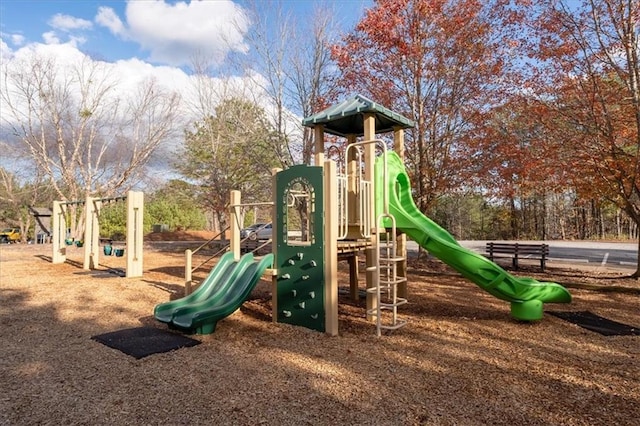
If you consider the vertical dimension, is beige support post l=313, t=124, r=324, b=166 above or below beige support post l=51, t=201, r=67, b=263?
above

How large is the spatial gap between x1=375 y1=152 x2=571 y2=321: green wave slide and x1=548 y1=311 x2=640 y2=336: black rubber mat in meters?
0.31

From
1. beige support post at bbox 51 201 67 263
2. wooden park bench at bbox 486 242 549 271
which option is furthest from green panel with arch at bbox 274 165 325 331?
beige support post at bbox 51 201 67 263

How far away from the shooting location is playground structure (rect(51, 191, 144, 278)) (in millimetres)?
9617

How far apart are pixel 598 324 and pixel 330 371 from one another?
4113 millimetres

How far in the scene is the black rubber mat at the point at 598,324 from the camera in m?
5.02

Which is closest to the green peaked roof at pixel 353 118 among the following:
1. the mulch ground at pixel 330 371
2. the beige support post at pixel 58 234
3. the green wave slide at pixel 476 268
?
the green wave slide at pixel 476 268

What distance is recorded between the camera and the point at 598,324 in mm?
5418

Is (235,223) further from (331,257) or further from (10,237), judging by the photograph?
(10,237)

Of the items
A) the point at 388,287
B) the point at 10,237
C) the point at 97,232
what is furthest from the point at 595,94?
the point at 10,237

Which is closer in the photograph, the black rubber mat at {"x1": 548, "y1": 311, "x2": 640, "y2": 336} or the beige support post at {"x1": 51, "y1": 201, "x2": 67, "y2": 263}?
the black rubber mat at {"x1": 548, "y1": 311, "x2": 640, "y2": 336}

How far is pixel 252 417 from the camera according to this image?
2791mm

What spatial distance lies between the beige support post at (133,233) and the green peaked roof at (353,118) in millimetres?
5480

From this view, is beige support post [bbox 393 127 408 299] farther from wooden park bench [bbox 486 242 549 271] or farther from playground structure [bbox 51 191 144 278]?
playground structure [bbox 51 191 144 278]

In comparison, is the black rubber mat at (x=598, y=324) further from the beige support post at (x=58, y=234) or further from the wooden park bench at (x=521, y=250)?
the beige support post at (x=58, y=234)
